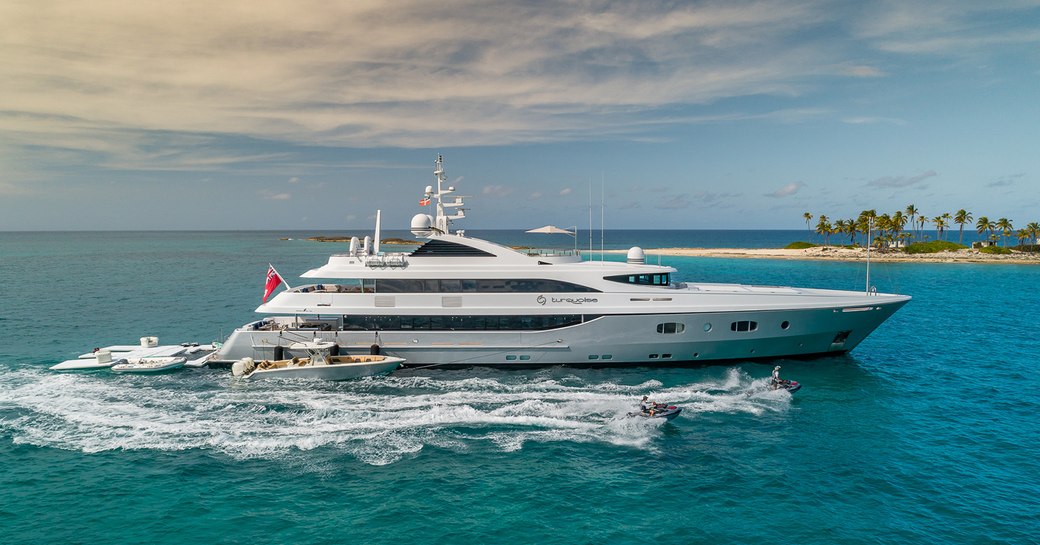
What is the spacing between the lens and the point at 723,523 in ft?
42.5

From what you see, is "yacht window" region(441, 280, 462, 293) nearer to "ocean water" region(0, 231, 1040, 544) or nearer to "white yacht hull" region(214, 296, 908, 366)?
"white yacht hull" region(214, 296, 908, 366)

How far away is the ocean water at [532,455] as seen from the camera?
42.4 feet

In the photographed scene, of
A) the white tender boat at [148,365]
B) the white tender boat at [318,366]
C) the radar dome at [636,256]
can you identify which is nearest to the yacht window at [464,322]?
the white tender boat at [318,366]

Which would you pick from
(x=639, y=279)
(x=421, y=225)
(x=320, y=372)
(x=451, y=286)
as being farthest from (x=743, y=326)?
(x=320, y=372)

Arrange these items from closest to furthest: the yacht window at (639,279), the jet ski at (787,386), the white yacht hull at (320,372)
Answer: the jet ski at (787,386)
the white yacht hull at (320,372)
the yacht window at (639,279)

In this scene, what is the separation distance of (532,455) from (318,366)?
1186 cm

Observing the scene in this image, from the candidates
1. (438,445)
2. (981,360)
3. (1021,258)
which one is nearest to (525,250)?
(438,445)

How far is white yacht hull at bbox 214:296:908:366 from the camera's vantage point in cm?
2503

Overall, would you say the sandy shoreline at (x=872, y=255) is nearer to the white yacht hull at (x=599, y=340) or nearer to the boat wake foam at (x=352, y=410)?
the white yacht hull at (x=599, y=340)

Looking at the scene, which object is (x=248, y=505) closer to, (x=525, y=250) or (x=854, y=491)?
(x=854, y=491)

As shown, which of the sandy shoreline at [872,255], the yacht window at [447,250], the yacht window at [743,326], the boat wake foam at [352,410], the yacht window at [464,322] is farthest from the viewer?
the sandy shoreline at [872,255]

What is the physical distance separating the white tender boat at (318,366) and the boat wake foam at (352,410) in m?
0.45

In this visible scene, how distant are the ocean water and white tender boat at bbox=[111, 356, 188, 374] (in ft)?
2.24

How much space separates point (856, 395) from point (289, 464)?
22.0 m
